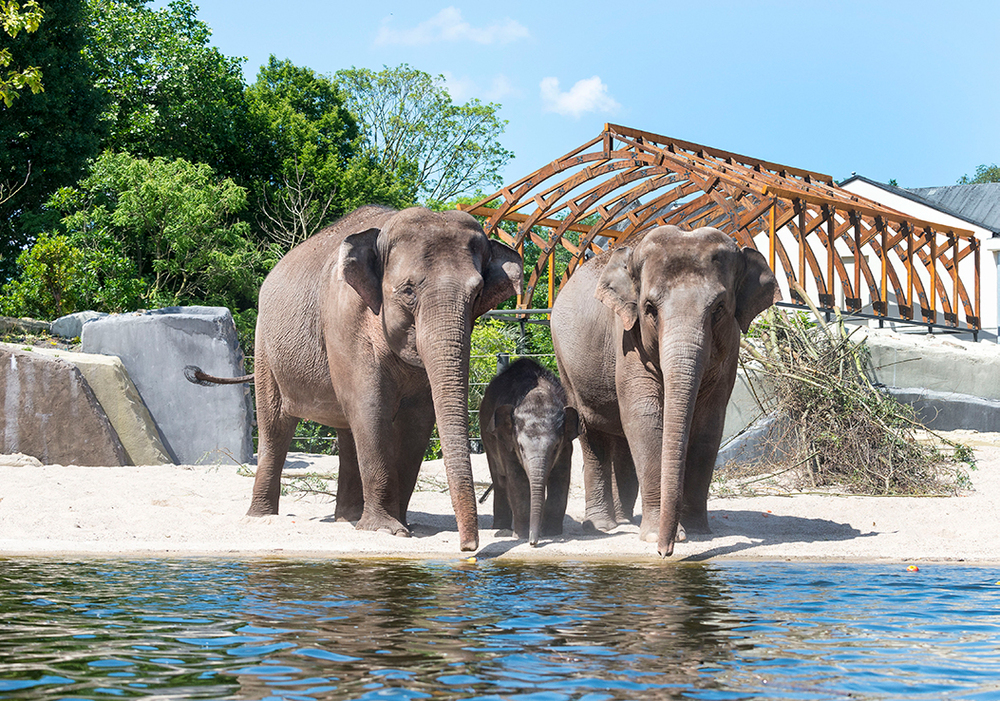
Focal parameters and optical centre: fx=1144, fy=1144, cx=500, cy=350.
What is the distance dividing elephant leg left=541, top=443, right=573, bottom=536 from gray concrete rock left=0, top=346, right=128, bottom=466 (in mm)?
6508

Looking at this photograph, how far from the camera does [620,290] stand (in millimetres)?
7672

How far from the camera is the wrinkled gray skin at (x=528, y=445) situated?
25.1 ft

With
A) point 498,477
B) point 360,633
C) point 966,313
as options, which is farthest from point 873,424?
point 966,313

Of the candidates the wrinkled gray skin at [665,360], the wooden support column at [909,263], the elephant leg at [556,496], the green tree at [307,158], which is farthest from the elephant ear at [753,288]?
the green tree at [307,158]

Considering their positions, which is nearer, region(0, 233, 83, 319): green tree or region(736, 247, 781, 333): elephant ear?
region(736, 247, 781, 333): elephant ear

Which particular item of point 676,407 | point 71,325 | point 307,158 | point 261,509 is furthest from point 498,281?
point 307,158

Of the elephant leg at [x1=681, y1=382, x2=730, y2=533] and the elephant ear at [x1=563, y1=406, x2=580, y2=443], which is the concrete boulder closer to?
the elephant ear at [x1=563, y1=406, x2=580, y2=443]

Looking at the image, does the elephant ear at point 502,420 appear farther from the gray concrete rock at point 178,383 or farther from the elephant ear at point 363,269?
the gray concrete rock at point 178,383

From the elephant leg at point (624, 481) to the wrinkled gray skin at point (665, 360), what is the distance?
8.8 inches

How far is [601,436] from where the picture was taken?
896cm

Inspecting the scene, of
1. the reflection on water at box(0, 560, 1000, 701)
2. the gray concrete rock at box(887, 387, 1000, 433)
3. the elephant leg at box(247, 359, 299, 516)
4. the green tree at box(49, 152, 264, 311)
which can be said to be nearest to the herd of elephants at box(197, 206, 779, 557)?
the elephant leg at box(247, 359, 299, 516)

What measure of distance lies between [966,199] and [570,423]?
27.4m

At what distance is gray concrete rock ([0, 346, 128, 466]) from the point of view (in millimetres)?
12562

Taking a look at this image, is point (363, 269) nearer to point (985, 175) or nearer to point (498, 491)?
point (498, 491)
